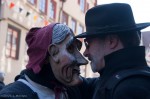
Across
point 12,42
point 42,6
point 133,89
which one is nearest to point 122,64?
point 133,89

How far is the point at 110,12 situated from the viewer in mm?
2443

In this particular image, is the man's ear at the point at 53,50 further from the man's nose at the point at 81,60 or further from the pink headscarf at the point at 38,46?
the man's nose at the point at 81,60

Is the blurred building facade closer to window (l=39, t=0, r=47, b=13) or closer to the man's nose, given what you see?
window (l=39, t=0, r=47, b=13)

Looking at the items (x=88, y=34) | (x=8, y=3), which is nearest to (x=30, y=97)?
(x=88, y=34)

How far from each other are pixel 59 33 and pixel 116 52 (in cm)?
59

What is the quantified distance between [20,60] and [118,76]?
16.2 meters

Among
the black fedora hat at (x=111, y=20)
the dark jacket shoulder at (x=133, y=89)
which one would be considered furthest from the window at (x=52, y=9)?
the dark jacket shoulder at (x=133, y=89)

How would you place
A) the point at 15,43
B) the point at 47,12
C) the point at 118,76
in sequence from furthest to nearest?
the point at 47,12, the point at 15,43, the point at 118,76

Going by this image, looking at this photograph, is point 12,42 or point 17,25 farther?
point 17,25

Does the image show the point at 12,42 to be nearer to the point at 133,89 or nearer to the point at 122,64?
A: the point at 122,64

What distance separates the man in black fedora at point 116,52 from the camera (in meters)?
2.13

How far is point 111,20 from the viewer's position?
2430 mm

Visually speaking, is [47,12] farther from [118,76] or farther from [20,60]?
[118,76]

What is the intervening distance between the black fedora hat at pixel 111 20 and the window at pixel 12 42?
14665mm
